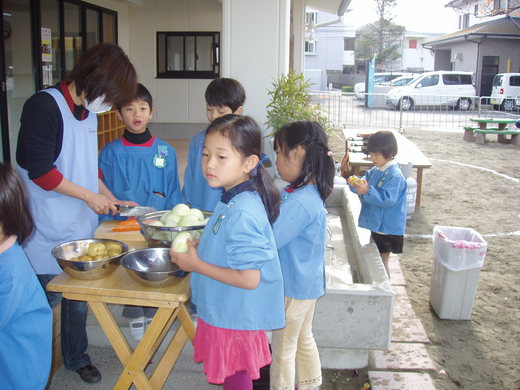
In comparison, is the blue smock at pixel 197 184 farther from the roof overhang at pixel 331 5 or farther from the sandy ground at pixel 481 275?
the roof overhang at pixel 331 5

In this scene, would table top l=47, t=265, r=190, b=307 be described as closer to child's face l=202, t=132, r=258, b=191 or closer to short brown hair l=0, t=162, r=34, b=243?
short brown hair l=0, t=162, r=34, b=243

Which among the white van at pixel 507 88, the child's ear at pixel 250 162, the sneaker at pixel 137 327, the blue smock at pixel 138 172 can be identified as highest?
the white van at pixel 507 88

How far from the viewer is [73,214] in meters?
2.73

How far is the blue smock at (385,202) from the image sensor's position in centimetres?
406

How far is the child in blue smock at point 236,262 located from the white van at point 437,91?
68.4ft

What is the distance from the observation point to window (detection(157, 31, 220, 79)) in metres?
11.6

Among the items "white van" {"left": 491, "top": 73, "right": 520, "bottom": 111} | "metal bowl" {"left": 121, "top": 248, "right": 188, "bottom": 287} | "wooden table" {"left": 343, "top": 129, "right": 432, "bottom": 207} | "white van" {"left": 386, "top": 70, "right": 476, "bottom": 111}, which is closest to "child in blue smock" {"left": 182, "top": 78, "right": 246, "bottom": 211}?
"metal bowl" {"left": 121, "top": 248, "right": 188, "bottom": 287}

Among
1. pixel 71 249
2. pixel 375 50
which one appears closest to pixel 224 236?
pixel 71 249

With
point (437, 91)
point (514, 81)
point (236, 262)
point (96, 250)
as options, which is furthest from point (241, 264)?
point (514, 81)

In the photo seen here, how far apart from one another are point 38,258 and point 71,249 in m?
0.35

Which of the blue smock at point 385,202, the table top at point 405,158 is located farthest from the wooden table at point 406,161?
the blue smock at point 385,202

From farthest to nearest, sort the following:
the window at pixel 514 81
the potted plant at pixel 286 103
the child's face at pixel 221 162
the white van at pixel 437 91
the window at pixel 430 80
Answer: the window at pixel 430 80, the window at pixel 514 81, the white van at pixel 437 91, the potted plant at pixel 286 103, the child's face at pixel 221 162

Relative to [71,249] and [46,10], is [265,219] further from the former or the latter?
[46,10]

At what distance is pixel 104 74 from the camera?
98.5 inches
